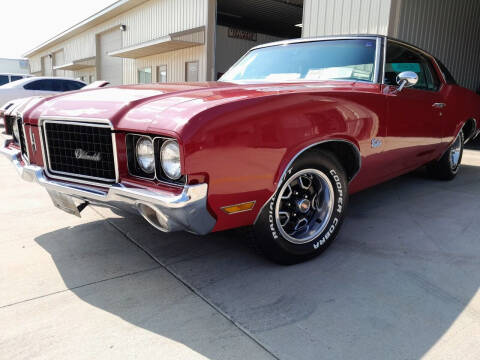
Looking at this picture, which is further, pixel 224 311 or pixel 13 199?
pixel 13 199

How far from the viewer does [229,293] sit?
2.04m

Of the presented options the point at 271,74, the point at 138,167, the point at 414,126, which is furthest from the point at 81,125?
the point at 414,126

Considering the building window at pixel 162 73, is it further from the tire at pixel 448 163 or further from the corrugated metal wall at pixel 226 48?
the tire at pixel 448 163

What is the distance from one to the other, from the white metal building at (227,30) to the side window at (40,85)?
412 centimetres

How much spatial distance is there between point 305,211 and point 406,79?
1.37 meters

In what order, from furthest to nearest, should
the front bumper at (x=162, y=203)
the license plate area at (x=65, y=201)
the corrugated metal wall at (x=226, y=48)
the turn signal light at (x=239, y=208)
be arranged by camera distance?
1. the corrugated metal wall at (x=226, y=48)
2. the license plate area at (x=65, y=201)
3. the turn signal light at (x=239, y=208)
4. the front bumper at (x=162, y=203)

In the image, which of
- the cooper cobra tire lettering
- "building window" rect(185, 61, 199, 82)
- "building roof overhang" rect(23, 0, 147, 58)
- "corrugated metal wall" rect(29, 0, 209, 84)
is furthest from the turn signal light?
"building roof overhang" rect(23, 0, 147, 58)

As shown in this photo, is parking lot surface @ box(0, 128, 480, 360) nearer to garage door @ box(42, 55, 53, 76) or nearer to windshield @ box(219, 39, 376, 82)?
windshield @ box(219, 39, 376, 82)

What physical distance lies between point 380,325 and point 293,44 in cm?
250

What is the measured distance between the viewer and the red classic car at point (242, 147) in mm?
1796

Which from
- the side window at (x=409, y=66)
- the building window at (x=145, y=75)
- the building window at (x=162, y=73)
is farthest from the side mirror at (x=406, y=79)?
the building window at (x=145, y=75)

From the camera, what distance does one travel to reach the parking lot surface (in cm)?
163

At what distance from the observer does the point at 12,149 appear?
2.88m

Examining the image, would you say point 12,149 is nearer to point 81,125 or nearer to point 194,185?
point 81,125
